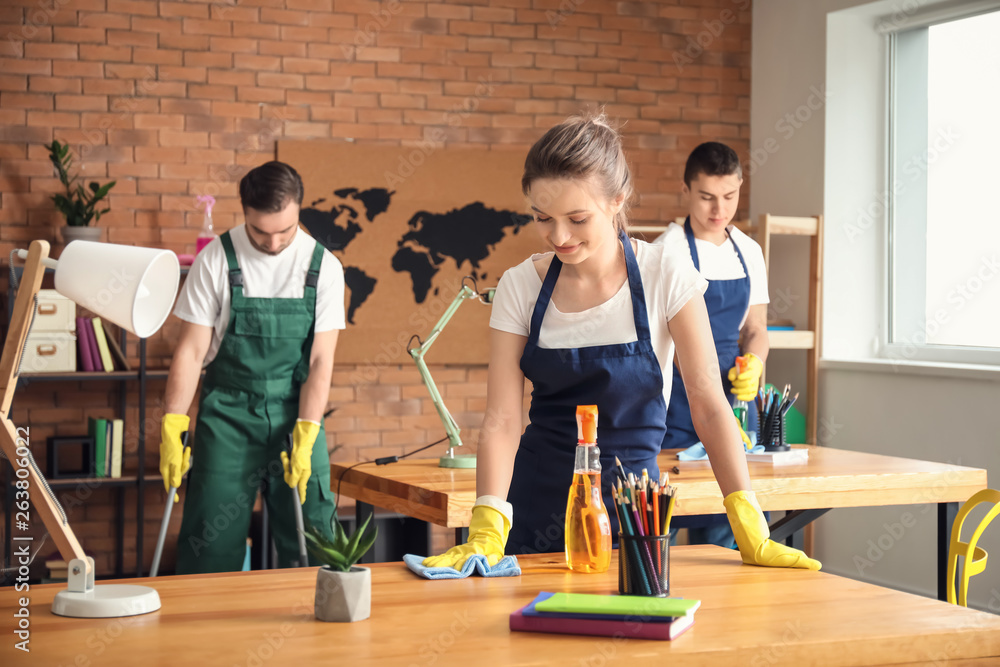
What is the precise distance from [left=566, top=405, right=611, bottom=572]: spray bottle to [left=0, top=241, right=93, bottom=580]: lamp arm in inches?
30.4

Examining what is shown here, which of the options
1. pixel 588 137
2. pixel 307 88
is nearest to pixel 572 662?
pixel 588 137

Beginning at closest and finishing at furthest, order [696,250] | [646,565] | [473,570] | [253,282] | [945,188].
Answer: [646,565]
[473,570]
[253,282]
[696,250]
[945,188]

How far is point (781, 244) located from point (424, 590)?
13.7 ft

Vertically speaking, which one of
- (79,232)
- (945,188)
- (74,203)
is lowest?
(79,232)

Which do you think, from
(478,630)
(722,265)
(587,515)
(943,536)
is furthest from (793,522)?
(478,630)

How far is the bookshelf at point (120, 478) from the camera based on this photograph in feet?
14.7

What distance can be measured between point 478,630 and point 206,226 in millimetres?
3726

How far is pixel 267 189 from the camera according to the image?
128 inches

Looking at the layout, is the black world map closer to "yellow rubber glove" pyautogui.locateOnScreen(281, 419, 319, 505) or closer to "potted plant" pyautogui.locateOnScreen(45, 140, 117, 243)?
"potted plant" pyautogui.locateOnScreen(45, 140, 117, 243)

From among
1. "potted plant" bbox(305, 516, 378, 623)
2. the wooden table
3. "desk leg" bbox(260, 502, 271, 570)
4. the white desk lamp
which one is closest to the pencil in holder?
the wooden table

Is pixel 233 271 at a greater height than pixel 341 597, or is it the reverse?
pixel 233 271

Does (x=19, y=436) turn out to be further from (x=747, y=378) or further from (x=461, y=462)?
(x=747, y=378)

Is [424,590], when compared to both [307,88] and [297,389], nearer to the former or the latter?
[297,389]

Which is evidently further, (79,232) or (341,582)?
(79,232)
